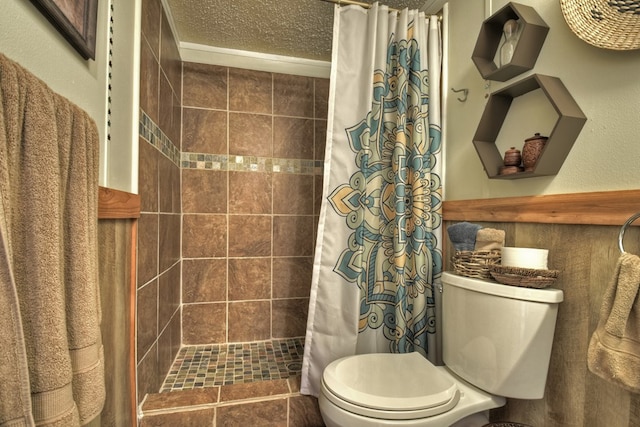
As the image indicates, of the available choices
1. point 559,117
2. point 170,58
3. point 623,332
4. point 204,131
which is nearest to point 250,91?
point 204,131

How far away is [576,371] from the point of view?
0.93 metres

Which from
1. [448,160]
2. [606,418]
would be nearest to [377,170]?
[448,160]

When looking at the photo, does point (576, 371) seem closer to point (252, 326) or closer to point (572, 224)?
point (572, 224)

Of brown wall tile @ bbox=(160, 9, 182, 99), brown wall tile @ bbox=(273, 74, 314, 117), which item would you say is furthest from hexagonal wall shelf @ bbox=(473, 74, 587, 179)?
brown wall tile @ bbox=(160, 9, 182, 99)

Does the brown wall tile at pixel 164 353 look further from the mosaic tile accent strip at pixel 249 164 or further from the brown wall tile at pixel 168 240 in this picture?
the mosaic tile accent strip at pixel 249 164

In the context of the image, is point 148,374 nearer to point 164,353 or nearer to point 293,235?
point 164,353

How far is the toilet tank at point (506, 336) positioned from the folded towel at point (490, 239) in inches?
5.3

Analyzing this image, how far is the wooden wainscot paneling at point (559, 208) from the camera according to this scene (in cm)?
81

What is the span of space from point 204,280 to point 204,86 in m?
1.30

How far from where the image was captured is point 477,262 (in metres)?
1.11

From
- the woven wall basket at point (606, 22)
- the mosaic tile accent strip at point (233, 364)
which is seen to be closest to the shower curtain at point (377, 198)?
the mosaic tile accent strip at point (233, 364)

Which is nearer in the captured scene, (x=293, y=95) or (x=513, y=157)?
(x=513, y=157)

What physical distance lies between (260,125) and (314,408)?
67.9 inches

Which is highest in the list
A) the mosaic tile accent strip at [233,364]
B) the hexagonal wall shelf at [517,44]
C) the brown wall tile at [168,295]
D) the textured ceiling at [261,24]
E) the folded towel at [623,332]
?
the textured ceiling at [261,24]
